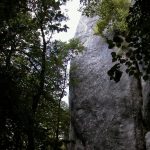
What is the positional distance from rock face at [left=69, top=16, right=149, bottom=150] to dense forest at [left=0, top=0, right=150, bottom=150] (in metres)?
0.88

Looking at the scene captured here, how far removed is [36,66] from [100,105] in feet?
12.5

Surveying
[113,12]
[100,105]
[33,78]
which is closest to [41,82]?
[33,78]

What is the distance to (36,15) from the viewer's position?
1449 cm

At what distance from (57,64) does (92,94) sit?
2.34 meters

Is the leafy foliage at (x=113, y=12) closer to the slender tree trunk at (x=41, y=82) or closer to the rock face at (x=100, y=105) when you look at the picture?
the rock face at (x=100, y=105)

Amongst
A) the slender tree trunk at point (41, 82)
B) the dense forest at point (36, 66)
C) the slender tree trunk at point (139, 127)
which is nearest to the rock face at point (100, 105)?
the slender tree trunk at point (139, 127)

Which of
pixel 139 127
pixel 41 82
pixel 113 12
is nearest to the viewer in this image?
pixel 41 82

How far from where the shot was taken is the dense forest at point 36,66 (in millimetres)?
8177

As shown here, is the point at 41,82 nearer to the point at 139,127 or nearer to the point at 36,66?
the point at 36,66

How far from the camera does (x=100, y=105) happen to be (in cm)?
1667

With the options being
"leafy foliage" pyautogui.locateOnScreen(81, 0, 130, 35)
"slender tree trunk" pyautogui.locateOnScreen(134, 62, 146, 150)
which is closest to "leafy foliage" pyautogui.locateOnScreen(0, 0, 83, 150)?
"leafy foliage" pyautogui.locateOnScreen(81, 0, 130, 35)

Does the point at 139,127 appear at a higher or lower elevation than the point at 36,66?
lower

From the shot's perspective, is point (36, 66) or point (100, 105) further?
point (100, 105)

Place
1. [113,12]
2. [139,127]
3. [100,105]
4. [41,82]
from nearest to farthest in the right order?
[41,82], [139,127], [100,105], [113,12]
